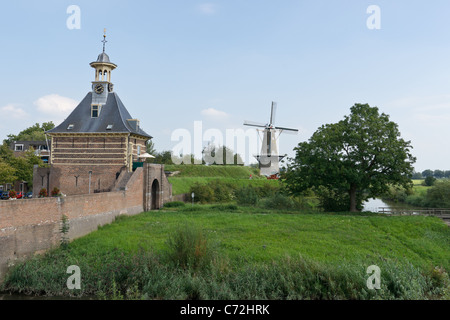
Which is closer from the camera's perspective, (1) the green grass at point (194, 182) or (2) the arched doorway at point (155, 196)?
(2) the arched doorway at point (155, 196)

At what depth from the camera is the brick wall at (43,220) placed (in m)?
13.9

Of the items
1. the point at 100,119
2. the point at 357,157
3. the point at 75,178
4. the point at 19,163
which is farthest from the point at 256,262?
the point at 19,163

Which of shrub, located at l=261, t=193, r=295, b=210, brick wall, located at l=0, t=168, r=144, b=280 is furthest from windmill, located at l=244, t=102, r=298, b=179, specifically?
brick wall, located at l=0, t=168, r=144, b=280

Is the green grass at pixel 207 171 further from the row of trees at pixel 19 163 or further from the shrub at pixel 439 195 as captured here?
the shrub at pixel 439 195

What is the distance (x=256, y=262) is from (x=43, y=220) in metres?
10.0

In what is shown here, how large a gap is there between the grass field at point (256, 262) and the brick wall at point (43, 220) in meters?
0.57

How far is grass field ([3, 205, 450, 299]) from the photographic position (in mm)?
12086

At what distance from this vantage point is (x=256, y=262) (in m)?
15.0

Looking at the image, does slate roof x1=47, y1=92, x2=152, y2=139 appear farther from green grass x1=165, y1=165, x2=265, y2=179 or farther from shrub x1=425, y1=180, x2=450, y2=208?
shrub x1=425, y1=180, x2=450, y2=208

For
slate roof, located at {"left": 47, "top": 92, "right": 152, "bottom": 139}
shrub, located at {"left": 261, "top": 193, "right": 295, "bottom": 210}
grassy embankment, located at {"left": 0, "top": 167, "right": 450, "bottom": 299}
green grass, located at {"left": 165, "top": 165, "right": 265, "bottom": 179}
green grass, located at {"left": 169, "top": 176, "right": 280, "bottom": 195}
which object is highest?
slate roof, located at {"left": 47, "top": 92, "right": 152, "bottom": 139}

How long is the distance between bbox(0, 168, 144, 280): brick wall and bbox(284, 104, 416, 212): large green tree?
15.2m

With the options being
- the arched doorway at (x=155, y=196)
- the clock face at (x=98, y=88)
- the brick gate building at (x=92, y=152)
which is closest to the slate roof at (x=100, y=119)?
the brick gate building at (x=92, y=152)

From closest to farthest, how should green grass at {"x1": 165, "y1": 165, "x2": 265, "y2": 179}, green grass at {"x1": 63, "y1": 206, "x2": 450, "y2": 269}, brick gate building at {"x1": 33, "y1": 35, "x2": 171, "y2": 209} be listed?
green grass at {"x1": 63, "y1": 206, "x2": 450, "y2": 269} < brick gate building at {"x1": 33, "y1": 35, "x2": 171, "y2": 209} < green grass at {"x1": 165, "y1": 165, "x2": 265, "y2": 179}

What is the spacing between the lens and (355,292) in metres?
11.5
